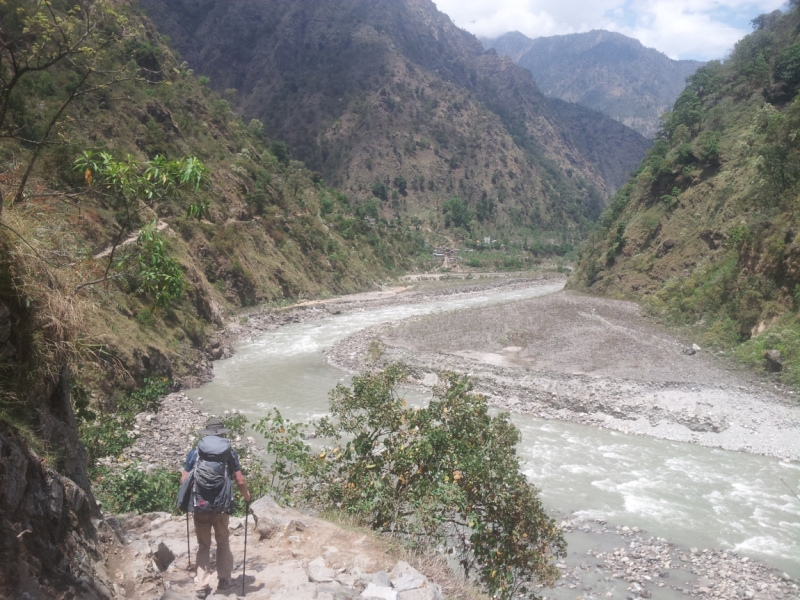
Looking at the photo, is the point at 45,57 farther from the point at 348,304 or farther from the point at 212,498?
the point at 348,304

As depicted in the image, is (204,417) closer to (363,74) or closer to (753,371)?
(753,371)

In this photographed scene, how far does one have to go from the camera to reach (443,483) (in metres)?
7.25

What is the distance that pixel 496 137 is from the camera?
124 meters

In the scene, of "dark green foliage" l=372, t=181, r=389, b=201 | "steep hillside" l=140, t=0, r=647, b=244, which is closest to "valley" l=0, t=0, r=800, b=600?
"dark green foliage" l=372, t=181, r=389, b=201

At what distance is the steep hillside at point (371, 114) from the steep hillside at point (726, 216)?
51.0m

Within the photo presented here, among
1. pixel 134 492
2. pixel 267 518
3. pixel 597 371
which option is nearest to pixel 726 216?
pixel 597 371

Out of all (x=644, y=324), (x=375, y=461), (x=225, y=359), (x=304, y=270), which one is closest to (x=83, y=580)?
(x=375, y=461)

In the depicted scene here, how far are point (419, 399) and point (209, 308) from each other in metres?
14.4

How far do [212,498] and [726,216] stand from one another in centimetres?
3984

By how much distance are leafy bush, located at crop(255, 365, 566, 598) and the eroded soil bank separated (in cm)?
1069

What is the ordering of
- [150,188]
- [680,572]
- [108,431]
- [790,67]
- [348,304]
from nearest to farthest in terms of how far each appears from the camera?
[150,188] → [108,431] → [680,572] → [790,67] → [348,304]

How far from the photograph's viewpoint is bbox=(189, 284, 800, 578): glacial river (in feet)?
35.9

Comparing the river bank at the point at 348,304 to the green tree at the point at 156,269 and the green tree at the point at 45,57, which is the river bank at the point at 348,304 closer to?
the green tree at the point at 45,57

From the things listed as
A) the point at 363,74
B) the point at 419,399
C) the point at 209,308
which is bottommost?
the point at 419,399
